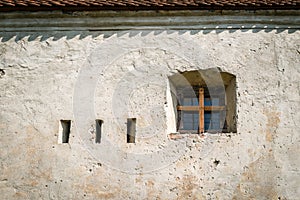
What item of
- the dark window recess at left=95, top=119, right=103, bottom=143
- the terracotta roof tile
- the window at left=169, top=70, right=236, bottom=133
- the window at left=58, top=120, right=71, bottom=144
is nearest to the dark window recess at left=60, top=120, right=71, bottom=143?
the window at left=58, top=120, right=71, bottom=144

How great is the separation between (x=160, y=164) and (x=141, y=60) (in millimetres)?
1624

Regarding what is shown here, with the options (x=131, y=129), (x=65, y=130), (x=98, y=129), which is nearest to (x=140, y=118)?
(x=131, y=129)

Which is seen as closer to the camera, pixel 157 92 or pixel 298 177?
pixel 298 177

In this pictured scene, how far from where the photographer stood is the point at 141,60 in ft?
18.0

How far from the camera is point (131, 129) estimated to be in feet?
17.5

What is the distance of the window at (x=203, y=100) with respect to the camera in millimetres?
5496

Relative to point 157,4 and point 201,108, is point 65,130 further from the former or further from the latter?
point 157,4

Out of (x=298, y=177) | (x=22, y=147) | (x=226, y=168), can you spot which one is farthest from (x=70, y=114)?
(x=298, y=177)

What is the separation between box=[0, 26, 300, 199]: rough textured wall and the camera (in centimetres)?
502

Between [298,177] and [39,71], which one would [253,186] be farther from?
[39,71]

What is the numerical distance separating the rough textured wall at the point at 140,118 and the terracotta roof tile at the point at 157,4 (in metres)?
0.42

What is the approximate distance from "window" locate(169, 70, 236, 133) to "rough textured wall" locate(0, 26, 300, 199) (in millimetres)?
228

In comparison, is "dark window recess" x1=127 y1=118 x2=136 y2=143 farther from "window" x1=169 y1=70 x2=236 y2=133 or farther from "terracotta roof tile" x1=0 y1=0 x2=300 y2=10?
"terracotta roof tile" x1=0 y1=0 x2=300 y2=10

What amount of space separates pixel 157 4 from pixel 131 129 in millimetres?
1959
